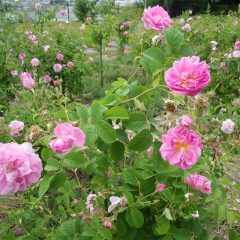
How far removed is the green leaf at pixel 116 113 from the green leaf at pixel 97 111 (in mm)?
21

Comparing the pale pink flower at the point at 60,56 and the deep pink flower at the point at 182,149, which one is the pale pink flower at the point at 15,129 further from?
the pale pink flower at the point at 60,56

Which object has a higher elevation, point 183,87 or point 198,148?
point 183,87

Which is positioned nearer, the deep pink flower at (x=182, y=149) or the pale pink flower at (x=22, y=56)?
the deep pink flower at (x=182, y=149)

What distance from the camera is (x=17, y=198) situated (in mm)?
2492

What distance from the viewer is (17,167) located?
2.74 feet

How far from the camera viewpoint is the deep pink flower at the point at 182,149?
0.86m

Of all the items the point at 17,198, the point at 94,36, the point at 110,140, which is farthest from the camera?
the point at 94,36

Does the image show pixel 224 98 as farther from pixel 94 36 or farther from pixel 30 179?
pixel 30 179

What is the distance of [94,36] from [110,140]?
16.8ft

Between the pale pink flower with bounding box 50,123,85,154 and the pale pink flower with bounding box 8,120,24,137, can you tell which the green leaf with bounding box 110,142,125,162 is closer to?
the pale pink flower with bounding box 50,123,85,154

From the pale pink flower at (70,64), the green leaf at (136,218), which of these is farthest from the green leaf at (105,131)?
the pale pink flower at (70,64)

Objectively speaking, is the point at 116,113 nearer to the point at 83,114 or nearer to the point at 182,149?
the point at 83,114

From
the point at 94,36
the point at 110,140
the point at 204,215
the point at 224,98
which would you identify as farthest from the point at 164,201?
the point at 94,36

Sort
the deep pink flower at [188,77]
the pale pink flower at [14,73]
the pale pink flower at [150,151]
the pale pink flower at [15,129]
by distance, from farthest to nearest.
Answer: the pale pink flower at [14,73], the pale pink flower at [15,129], the pale pink flower at [150,151], the deep pink flower at [188,77]
